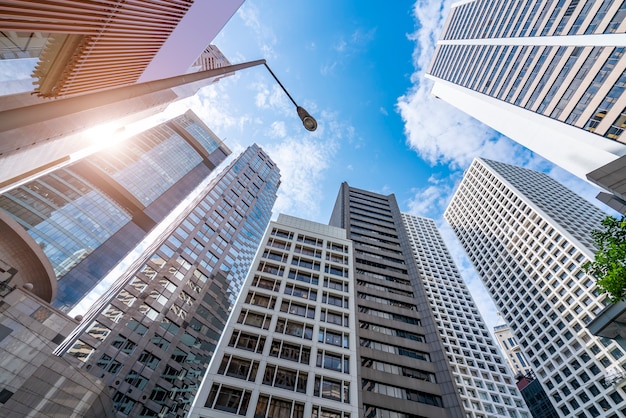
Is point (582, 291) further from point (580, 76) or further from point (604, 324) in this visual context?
point (604, 324)

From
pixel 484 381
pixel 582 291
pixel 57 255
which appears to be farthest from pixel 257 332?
pixel 582 291

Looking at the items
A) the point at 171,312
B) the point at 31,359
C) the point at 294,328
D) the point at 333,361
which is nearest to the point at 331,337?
the point at 333,361

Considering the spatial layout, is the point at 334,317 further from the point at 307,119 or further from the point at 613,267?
the point at 307,119

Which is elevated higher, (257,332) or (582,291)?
(582,291)

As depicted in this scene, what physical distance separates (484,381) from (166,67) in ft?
300

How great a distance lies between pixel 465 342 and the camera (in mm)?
79125

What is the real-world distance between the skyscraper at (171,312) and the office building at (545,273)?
76.8m

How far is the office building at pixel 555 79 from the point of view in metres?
36.4

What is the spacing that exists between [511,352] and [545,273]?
5994 cm

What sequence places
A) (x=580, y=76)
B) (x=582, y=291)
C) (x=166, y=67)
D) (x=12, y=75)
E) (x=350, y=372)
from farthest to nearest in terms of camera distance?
(x=582, y=291) → (x=580, y=76) → (x=350, y=372) → (x=166, y=67) → (x=12, y=75)

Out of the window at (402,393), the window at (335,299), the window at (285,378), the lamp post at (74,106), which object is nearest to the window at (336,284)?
the window at (335,299)

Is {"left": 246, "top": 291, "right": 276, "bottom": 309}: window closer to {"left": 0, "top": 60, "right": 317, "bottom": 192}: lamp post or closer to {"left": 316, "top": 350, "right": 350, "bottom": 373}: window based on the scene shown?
{"left": 316, "top": 350, "right": 350, "bottom": 373}: window

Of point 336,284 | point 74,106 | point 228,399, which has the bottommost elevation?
point 74,106

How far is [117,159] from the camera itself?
6788 centimetres
